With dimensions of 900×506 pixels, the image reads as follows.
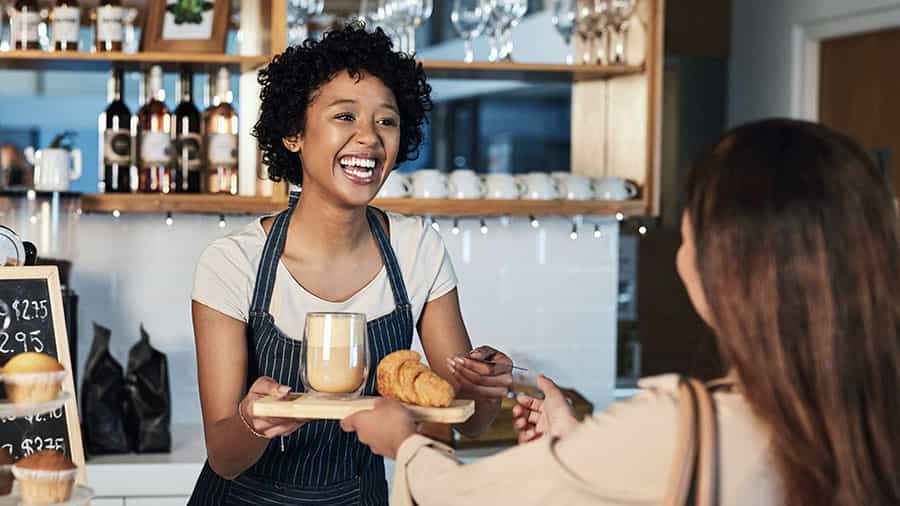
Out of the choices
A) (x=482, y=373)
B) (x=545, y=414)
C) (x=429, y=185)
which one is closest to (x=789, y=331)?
(x=545, y=414)

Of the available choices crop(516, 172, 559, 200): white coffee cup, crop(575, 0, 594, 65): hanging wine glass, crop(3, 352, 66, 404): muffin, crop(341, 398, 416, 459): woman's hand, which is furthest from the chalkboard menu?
crop(575, 0, 594, 65): hanging wine glass

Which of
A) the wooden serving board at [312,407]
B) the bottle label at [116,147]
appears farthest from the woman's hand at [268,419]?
the bottle label at [116,147]

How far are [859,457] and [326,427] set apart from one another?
114 centimetres

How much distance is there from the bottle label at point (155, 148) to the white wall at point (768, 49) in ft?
8.72

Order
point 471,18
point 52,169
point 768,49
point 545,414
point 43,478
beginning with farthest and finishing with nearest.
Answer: point 768,49 < point 471,18 < point 52,169 < point 545,414 < point 43,478

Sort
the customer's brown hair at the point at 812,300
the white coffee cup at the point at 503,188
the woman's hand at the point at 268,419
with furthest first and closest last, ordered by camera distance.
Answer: the white coffee cup at the point at 503,188 < the woman's hand at the point at 268,419 < the customer's brown hair at the point at 812,300

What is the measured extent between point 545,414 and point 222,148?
176 centimetres

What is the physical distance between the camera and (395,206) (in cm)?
333

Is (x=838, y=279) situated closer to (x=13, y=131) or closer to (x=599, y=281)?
(x=599, y=281)

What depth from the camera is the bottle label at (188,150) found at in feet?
10.8

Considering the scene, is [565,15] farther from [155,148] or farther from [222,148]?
[155,148]

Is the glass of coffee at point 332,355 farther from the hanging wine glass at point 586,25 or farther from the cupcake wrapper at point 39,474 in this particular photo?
the hanging wine glass at point 586,25

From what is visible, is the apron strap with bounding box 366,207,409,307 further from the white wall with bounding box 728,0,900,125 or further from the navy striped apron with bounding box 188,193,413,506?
Answer: the white wall with bounding box 728,0,900,125

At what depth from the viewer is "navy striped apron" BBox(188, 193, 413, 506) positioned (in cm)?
213
